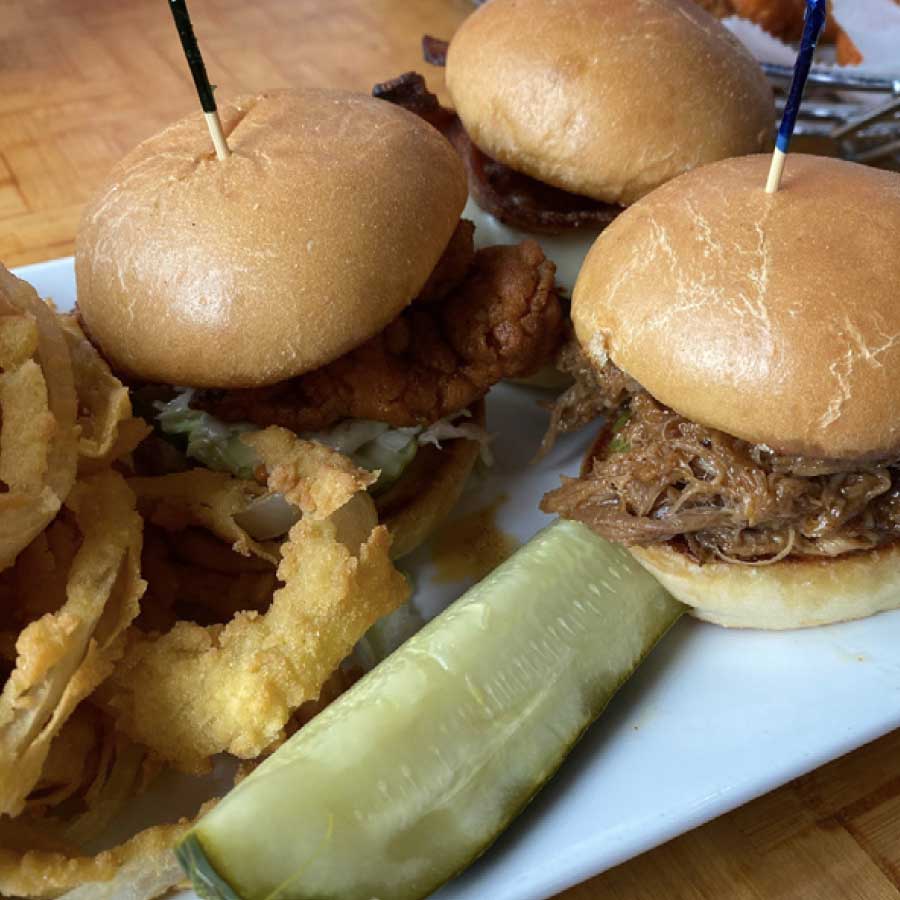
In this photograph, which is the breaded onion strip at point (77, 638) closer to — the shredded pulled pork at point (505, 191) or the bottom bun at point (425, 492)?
the bottom bun at point (425, 492)

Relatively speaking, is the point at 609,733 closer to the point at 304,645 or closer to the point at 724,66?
the point at 304,645

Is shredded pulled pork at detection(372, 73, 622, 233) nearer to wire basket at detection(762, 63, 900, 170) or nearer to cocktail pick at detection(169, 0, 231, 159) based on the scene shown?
cocktail pick at detection(169, 0, 231, 159)

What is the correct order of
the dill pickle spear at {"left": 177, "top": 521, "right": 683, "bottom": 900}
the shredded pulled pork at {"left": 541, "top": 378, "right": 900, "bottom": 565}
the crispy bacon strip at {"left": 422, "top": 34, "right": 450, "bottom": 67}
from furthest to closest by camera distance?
1. the crispy bacon strip at {"left": 422, "top": 34, "right": 450, "bottom": 67}
2. the shredded pulled pork at {"left": 541, "top": 378, "right": 900, "bottom": 565}
3. the dill pickle spear at {"left": 177, "top": 521, "right": 683, "bottom": 900}

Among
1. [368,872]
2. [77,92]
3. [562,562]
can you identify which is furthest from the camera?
[77,92]

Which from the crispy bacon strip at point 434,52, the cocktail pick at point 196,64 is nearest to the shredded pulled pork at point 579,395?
the cocktail pick at point 196,64

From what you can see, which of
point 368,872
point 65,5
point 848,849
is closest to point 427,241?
point 368,872

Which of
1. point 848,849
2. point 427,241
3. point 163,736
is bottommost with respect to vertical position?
point 848,849

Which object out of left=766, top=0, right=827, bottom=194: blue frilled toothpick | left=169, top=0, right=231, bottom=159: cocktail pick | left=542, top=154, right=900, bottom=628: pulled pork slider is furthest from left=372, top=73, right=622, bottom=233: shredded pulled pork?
left=169, top=0, right=231, bottom=159: cocktail pick

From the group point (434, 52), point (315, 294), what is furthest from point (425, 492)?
point (434, 52)
